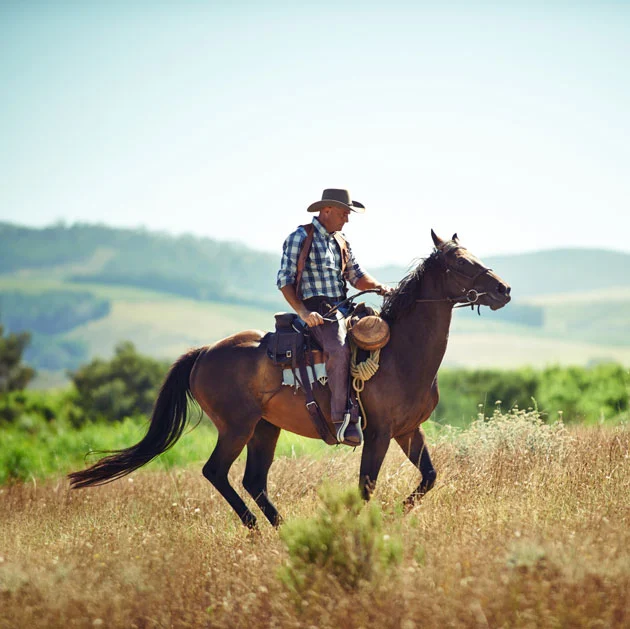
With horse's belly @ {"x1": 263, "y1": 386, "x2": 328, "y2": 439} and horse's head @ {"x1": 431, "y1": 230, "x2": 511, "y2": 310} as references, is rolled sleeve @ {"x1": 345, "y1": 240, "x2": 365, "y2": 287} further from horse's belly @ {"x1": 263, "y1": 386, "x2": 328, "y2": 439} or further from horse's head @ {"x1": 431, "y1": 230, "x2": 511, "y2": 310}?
horse's belly @ {"x1": 263, "y1": 386, "x2": 328, "y2": 439}

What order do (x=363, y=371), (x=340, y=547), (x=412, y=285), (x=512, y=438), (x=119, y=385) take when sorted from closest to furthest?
(x=340, y=547)
(x=363, y=371)
(x=412, y=285)
(x=512, y=438)
(x=119, y=385)

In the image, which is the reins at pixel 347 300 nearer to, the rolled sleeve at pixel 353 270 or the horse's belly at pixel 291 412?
the rolled sleeve at pixel 353 270

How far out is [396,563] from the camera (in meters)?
5.04

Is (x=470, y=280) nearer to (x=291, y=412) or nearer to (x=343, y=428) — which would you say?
(x=343, y=428)

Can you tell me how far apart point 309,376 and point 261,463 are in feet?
4.22

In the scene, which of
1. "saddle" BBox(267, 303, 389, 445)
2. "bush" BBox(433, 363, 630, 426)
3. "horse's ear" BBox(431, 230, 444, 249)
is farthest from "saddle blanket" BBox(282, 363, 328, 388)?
"bush" BBox(433, 363, 630, 426)

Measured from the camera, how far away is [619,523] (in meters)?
5.52

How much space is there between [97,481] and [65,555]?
64.3 inches

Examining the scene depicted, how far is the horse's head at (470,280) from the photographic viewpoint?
22.4 ft

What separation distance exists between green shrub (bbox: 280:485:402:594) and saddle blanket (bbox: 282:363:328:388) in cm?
214

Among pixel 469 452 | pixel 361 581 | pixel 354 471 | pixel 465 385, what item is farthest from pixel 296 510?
pixel 465 385

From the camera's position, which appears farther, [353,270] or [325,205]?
[353,270]

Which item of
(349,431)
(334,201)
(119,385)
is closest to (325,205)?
(334,201)

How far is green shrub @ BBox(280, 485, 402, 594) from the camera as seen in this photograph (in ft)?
15.9
